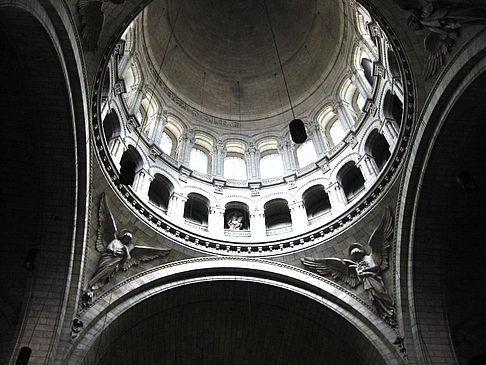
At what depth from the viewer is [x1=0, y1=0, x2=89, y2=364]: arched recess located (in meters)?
12.8

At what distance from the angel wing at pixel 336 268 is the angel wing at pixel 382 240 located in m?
0.86

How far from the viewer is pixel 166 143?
23.8 metres

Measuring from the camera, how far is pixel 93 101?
15.1 metres

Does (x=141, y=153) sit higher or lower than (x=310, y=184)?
higher

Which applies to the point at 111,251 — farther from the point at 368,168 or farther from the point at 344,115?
the point at 344,115

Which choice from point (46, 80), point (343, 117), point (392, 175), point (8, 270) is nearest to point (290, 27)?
point (343, 117)

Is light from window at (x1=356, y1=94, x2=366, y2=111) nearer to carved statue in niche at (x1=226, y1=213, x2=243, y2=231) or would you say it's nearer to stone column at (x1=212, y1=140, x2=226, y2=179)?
stone column at (x1=212, y1=140, x2=226, y2=179)

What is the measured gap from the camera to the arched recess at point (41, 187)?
1279cm

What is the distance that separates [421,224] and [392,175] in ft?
7.00

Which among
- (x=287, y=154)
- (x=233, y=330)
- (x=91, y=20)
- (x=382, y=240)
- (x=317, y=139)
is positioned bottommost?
(x=233, y=330)

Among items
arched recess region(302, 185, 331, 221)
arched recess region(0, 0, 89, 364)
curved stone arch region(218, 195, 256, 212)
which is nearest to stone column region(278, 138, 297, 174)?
arched recess region(302, 185, 331, 221)

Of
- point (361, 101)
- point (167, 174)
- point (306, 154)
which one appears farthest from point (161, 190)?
point (361, 101)

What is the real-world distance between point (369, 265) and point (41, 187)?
10.9 m

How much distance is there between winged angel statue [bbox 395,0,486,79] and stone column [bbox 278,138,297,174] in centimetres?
957
